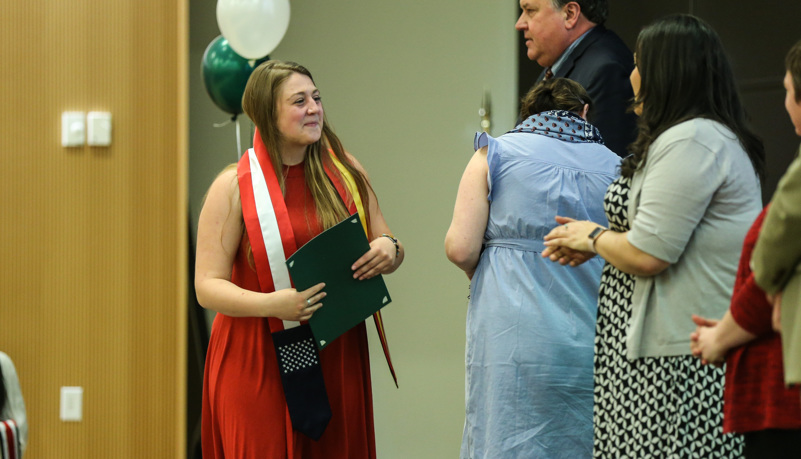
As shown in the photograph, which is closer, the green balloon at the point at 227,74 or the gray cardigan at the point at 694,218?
the gray cardigan at the point at 694,218

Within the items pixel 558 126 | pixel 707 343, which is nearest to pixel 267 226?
pixel 558 126

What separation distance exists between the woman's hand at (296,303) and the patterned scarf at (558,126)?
71cm

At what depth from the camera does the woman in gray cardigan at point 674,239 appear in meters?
1.66

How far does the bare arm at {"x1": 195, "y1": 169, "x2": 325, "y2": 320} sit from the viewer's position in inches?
85.9

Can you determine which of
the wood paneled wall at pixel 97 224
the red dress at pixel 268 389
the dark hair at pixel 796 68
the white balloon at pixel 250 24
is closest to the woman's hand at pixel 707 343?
the dark hair at pixel 796 68

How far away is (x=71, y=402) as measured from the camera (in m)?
3.57

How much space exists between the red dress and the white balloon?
0.98m

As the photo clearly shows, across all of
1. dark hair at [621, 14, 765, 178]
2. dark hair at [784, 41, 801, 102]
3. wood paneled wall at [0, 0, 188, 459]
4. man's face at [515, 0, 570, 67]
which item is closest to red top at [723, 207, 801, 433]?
dark hair at [784, 41, 801, 102]

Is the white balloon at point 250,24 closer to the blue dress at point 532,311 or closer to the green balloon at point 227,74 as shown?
the green balloon at point 227,74

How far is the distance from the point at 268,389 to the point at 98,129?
1867mm

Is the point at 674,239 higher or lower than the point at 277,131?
lower

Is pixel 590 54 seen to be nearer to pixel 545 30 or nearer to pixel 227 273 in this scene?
pixel 545 30

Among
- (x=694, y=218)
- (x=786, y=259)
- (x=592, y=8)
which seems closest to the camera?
(x=786, y=259)

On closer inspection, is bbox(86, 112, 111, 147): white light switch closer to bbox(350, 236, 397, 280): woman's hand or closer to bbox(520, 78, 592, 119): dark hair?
bbox(350, 236, 397, 280): woman's hand
